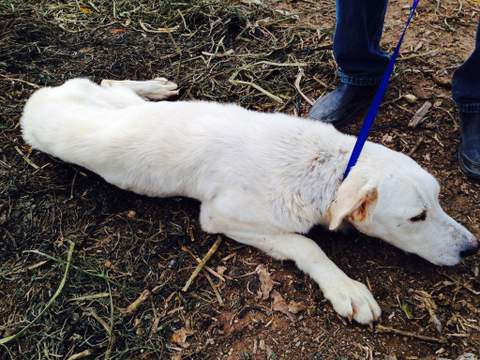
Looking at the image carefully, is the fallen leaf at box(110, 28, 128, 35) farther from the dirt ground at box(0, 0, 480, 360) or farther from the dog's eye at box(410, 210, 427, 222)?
the dog's eye at box(410, 210, 427, 222)

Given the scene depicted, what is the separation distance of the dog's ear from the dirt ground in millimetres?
Result: 535

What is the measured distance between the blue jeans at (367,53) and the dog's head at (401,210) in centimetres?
115

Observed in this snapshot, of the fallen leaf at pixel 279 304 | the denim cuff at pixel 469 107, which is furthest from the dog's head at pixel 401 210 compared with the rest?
the denim cuff at pixel 469 107

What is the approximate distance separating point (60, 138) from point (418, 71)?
11.4 ft

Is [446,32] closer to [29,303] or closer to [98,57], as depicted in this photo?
[98,57]

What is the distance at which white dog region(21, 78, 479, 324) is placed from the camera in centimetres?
291

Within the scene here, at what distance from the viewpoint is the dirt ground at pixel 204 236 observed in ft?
9.71

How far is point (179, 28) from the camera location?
18.0 feet

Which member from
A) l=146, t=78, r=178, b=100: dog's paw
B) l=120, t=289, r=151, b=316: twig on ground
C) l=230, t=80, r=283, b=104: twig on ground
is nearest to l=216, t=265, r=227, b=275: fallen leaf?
l=120, t=289, r=151, b=316: twig on ground

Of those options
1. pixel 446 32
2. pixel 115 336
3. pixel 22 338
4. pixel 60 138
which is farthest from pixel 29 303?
pixel 446 32

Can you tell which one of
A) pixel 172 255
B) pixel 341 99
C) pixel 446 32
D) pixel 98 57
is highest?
pixel 446 32

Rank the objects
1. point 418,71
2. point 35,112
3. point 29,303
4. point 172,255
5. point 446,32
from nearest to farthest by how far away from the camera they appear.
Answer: point 29,303
point 172,255
point 35,112
point 418,71
point 446,32

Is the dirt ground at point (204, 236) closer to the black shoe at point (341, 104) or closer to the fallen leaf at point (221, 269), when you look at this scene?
the fallen leaf at point (221, 269)

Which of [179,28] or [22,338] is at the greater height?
[179,28]
